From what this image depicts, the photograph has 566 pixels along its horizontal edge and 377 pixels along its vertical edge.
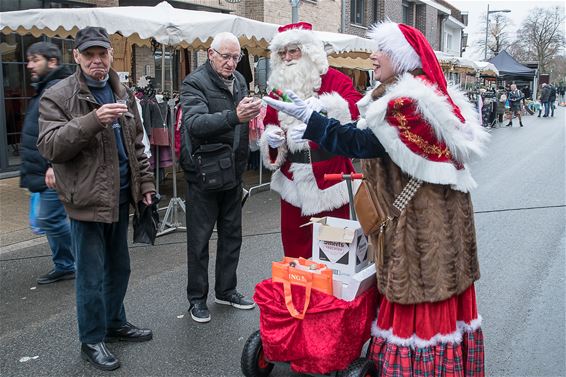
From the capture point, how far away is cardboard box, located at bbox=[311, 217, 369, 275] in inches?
121

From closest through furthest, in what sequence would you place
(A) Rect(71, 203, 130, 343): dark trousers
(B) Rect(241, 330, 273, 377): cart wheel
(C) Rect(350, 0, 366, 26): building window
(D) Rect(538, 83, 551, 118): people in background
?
(B) Rect(241, 330, 273, 377): cart wheel < (A) Rect(71, 203, 130, 343): dark trousers < (C) Rect(350, 0, 366, 26): building window < (D) Rect(538, 83, 551, 118): people in background

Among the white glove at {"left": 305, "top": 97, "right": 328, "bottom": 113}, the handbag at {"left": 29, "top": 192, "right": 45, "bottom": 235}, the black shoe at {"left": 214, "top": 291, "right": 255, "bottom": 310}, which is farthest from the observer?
the handbag at {"left": 29, "top": 192, "right": 45, "bottom": 235}

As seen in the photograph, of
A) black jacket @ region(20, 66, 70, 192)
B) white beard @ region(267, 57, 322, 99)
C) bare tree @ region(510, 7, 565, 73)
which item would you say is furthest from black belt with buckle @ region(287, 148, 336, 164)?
bare tree @ region(510, 7, 565, 73)

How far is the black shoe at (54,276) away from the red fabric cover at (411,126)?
3.69 meters

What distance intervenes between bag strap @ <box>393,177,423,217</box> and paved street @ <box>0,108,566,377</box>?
1.35 m

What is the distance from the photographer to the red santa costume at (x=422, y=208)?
2611mm

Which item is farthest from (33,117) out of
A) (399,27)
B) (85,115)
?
(399,27)

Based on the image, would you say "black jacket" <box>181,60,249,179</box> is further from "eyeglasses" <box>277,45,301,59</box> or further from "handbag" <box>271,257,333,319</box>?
"handbag" <box>271,257,333,319</box>

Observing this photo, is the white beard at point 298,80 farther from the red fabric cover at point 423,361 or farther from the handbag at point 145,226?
the red fabric cover at point 423,361

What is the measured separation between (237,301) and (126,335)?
0.90 metres

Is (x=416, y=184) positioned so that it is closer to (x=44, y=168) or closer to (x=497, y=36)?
(x=44, y=168)

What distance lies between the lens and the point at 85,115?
313 cm

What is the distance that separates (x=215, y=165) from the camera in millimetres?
3893

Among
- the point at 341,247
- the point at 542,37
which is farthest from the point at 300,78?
the point at 542,37
